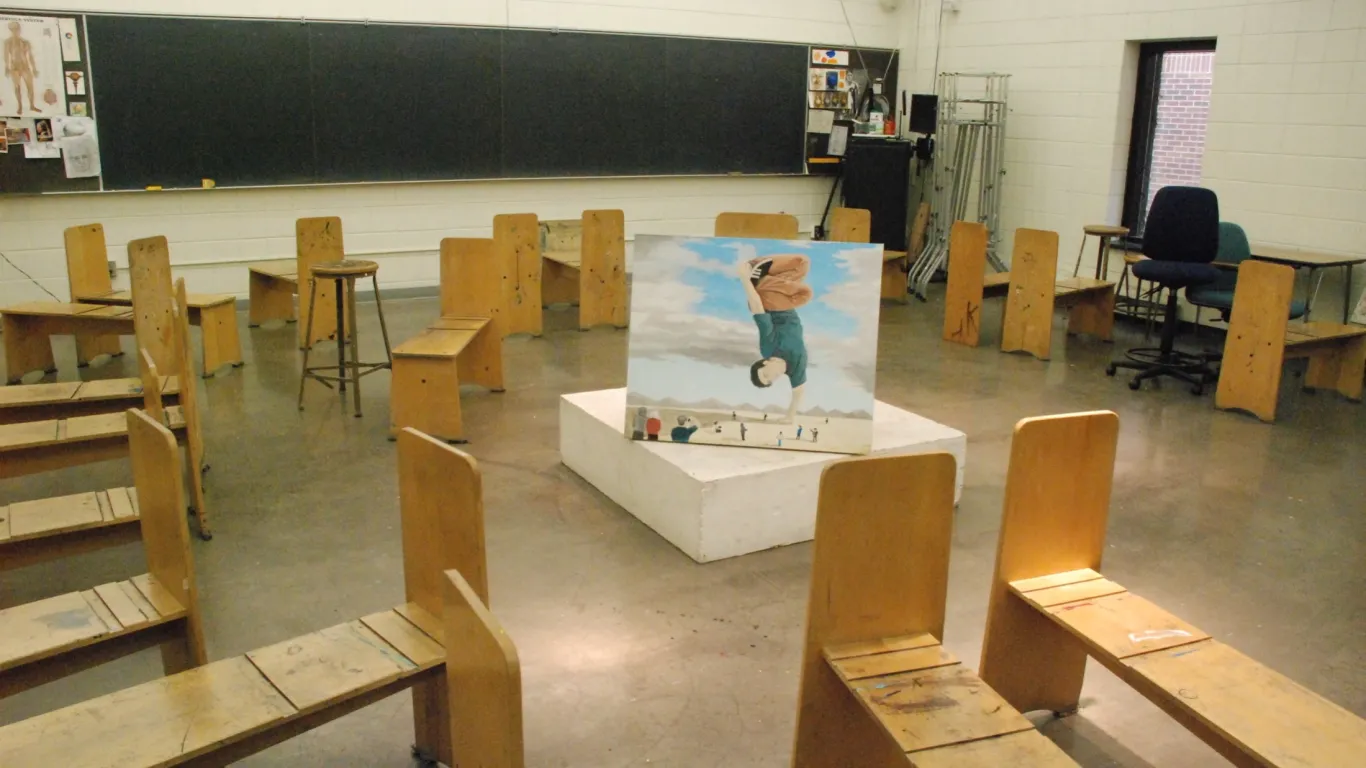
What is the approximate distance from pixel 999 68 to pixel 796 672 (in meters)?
7.18

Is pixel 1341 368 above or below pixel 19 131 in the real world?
below

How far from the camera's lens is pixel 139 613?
2.27m

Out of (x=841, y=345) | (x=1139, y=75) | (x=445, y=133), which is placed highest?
(x=1139, y=75)

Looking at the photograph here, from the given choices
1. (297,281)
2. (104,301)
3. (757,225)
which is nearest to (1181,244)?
(757,225)

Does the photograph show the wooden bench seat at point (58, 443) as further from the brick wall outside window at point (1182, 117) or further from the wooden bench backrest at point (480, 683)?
Result: the brick wall outside window at point (1182, 117)

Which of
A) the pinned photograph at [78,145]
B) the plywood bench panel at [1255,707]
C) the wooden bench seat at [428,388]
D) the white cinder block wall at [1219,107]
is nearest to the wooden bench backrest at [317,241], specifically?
the pinned photograph at [78,145]

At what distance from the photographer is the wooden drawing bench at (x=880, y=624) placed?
6.77 ft

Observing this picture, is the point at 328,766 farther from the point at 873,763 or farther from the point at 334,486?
the point at 334,486

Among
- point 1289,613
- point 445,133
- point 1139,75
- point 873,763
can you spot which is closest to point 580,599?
point 873,763

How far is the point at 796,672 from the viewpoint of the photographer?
9.41ft

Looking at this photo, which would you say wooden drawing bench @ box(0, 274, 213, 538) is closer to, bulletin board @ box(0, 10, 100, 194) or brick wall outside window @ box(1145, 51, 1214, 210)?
bulletin board @ box(0, 10, 100, 194)

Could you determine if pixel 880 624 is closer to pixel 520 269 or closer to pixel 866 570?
pixel 866 570

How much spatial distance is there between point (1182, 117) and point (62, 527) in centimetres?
735

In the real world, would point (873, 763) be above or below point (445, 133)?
below
